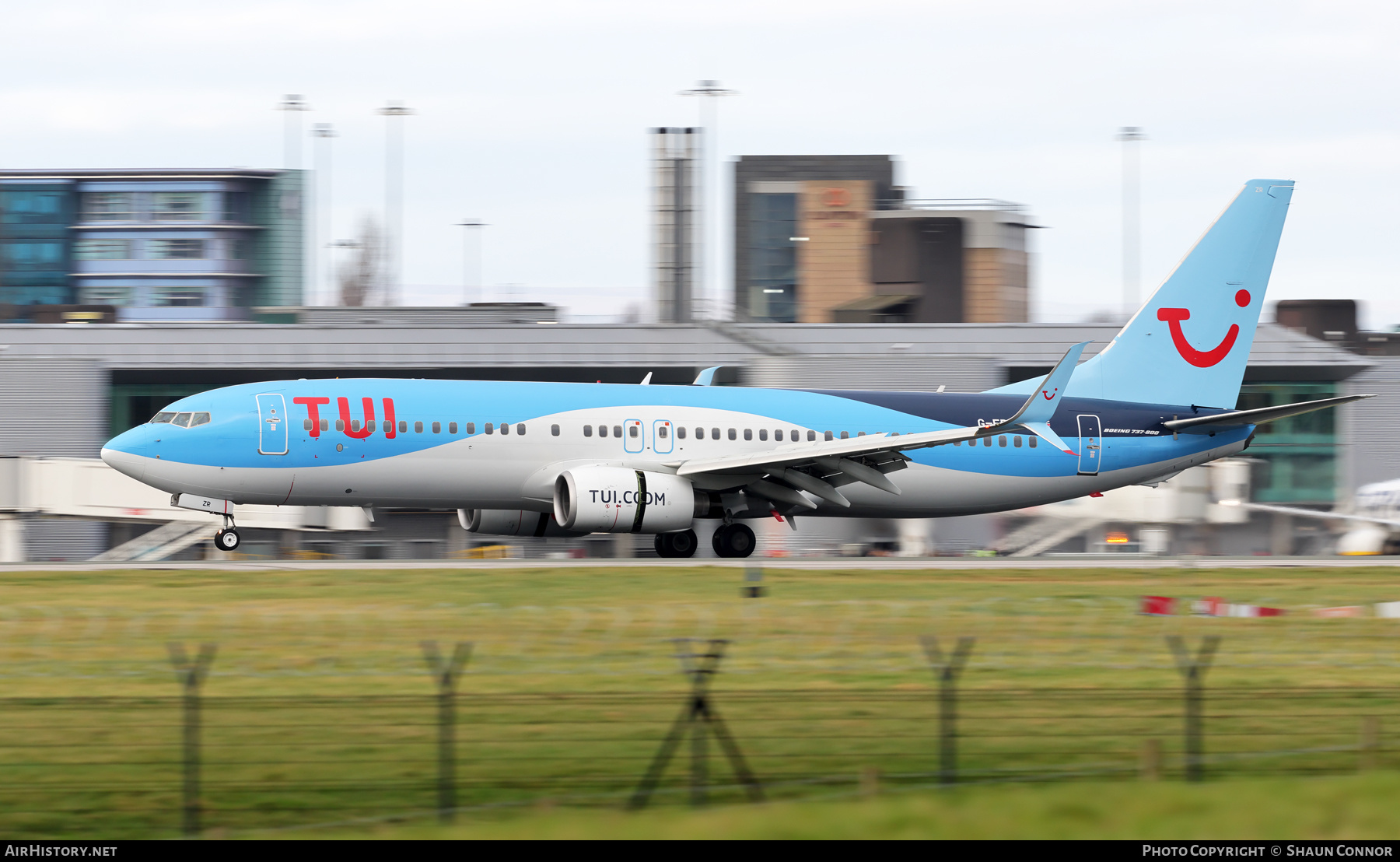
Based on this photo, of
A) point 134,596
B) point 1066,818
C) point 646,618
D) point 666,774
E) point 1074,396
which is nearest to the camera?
point 1066,818

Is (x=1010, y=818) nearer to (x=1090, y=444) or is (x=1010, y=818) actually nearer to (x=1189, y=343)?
(x=1090, y=444)

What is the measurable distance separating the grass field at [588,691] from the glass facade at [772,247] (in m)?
98.6

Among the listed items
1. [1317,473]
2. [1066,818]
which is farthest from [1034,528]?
[1066,818]

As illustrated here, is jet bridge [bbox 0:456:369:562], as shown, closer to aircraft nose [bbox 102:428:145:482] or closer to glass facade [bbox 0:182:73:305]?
aircraft nose [bbox 102:428:145:482]

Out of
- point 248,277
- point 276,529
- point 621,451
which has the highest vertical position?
point 248,277

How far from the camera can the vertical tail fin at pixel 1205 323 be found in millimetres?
40312

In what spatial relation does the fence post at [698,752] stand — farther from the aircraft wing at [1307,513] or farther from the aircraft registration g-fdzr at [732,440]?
the aircraft wing at [1307,513]

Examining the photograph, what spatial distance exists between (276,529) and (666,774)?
3761 centimetres

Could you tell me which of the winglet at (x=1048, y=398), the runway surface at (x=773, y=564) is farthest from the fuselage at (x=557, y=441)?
the winglet at (x=1048, y=398)

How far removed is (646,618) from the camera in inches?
891

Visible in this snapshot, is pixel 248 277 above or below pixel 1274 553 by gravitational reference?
above

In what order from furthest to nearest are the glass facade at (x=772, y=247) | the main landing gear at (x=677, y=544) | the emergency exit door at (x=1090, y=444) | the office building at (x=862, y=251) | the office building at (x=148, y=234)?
the office building at (x=148, y=234) → the glass facade at (x=772, y=247) → the office building at (x=862, y=251) → the emergency exit door at (x=1090, y=444) → the main landing gear at (x=677, y=544)

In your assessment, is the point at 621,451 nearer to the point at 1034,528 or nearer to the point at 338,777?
the point at 1034,528

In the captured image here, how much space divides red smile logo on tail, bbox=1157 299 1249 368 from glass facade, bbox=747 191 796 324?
8442cm
